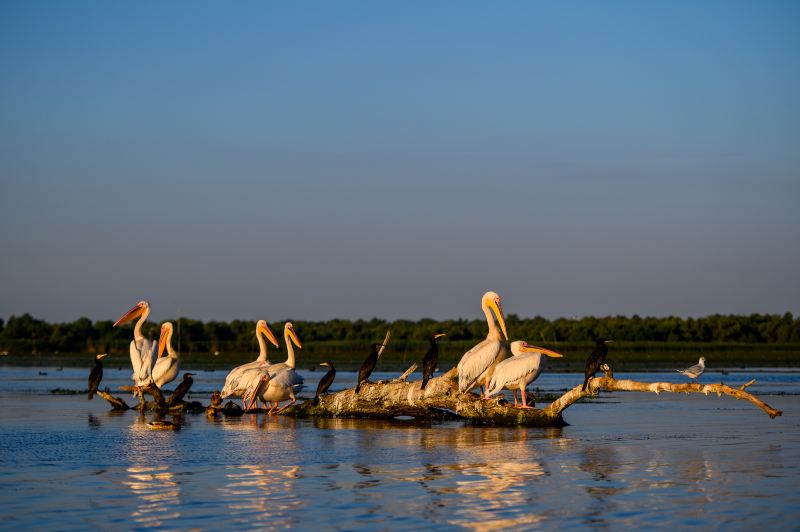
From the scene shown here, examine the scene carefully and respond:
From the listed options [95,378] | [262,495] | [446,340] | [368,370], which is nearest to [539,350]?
[368,370]

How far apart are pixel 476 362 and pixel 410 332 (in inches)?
1717

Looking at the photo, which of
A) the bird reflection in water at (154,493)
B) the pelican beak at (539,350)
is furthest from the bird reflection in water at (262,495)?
the pelican beak at (539,350)

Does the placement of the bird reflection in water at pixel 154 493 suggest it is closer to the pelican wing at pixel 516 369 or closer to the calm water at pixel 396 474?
the calm water at pixel 396 474

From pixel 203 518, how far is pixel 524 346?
8.20 m

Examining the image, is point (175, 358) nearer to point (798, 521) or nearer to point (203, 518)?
point (203, 518)

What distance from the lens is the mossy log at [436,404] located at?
14016mm

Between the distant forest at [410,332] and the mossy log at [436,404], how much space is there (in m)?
34.1

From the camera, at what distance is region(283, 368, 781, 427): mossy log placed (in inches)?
552

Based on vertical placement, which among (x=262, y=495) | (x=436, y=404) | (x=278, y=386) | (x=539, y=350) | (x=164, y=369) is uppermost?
(x=539, y=350)

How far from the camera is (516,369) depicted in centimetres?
1433

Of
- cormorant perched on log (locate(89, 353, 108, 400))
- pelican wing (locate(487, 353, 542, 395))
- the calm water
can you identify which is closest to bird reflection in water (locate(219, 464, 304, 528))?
the calm water

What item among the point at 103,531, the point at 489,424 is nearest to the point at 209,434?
the point at 489,424

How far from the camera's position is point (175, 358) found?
18969 mm

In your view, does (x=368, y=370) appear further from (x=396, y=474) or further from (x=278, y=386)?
(x=396, y=474)
